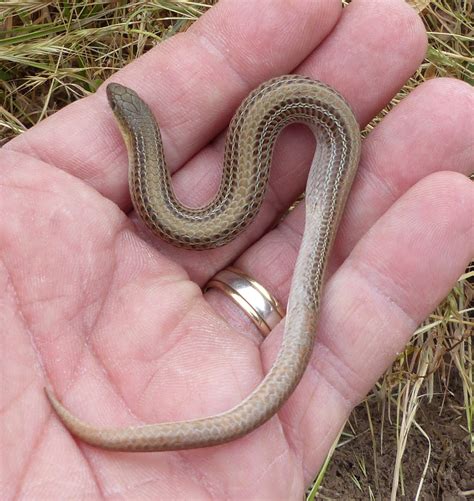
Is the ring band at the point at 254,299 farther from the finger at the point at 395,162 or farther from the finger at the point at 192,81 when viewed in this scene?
the finger at the point at 192,81

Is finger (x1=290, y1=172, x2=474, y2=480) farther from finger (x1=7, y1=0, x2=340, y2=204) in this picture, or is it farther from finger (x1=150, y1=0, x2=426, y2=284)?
finger (x1=7, y1=0, x2=340, y2=204)

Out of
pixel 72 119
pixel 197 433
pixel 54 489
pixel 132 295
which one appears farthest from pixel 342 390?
pixel 72 119

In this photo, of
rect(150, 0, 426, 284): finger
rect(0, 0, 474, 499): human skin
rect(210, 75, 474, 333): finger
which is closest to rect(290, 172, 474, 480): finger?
rect(0, 0, 474, 499): human skin

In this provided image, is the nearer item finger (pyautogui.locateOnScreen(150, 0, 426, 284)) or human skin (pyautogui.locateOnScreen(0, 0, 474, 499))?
human skin (pyautogui.locateOnScreen(0, 0, 474, 499))

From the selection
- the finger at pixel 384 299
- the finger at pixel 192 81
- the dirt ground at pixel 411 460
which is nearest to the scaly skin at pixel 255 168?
the finger at pixel 192 81

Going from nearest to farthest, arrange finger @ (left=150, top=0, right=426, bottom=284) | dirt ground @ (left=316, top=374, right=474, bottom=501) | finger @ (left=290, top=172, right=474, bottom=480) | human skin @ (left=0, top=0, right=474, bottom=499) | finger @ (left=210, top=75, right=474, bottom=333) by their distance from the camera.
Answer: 1. human skin @ (left=0, top=0, right=474, bottom=499)
2. finger @ (left=290, top=172, right=474, bottom=480)
3. finger @ (left=210, top=75, right=474, bottom=333)
4. finger @ (left=150, top=0, right=426, bottom=284)
5. dirt ground @ (left=316, top=374, right=474, bottom=501)

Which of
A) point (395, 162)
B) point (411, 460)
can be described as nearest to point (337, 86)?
point (395, 162)

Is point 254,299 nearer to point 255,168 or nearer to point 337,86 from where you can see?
point 255,168

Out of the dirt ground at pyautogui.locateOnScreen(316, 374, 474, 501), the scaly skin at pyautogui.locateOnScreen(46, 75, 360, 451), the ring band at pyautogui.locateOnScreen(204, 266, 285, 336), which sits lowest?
the dirt ground at pyautogui.locateOnScreen(316, 374, 474, 501)
